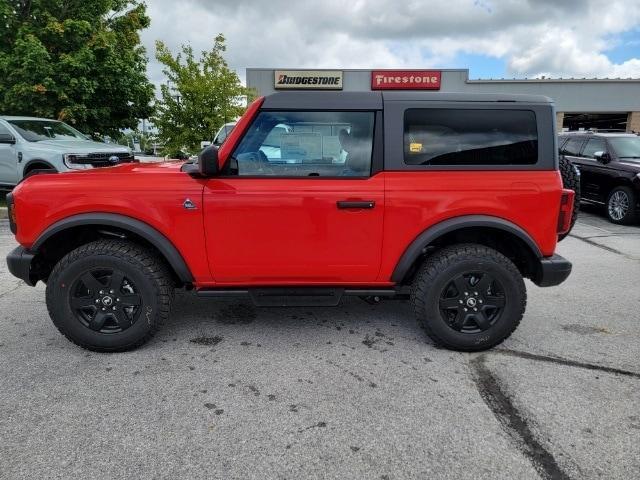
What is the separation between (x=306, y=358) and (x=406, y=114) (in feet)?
5.89

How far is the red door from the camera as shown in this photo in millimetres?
3027

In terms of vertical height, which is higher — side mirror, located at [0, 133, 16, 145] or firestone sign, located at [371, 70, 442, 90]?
firestone sign, located at [371, 70, 442, 90]

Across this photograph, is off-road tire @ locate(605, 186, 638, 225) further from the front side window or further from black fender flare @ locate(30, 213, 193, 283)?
black fender flare @ locate(30, 213, 193, 283)

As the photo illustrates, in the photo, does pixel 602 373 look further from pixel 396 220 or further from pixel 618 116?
pixel 618 116

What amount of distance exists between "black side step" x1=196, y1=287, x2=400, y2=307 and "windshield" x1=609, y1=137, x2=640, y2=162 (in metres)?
8.25

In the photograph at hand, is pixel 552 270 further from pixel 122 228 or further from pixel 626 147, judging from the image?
pixel 626 147

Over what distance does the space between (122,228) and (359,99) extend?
1812 millimetres

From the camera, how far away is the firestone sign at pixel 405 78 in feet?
86.9

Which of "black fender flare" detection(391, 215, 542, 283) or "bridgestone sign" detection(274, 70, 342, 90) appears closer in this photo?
"black fender flare" detection(391, 215, 542, 283)

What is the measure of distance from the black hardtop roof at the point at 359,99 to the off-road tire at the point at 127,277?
137 centimetres

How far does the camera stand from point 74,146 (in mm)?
8727

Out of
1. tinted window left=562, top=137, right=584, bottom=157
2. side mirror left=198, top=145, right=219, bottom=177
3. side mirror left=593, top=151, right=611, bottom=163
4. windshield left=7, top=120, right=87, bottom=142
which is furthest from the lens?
tinted window left=562, top=137, right=584, bottom=157

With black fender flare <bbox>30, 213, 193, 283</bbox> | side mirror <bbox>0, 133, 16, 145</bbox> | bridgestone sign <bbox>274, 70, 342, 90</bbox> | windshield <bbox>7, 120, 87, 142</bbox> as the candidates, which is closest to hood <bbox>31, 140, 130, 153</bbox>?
windshield <bbox>7, 120, 87, 142</bbox>

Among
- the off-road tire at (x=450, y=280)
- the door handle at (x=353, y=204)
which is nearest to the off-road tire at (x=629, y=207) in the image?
the off-road tire at (x=450, y=280)
